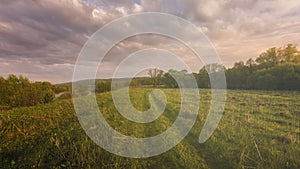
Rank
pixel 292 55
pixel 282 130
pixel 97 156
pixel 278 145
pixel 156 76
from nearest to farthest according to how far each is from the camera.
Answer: pixel 97 156 < pixel 278 145 < pixel 282 130 < pixel 292 55 < pixel 156 76

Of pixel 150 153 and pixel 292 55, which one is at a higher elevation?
pixel 292 55

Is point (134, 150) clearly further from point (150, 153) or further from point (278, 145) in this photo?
point (278, 145)

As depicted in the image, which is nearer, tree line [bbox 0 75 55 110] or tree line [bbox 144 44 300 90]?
tree line [bbox 0 75 55 110]

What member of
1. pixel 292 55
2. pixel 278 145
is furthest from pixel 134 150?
pixel 292 55

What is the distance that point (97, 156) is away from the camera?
215 inches

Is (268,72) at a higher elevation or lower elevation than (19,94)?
higher

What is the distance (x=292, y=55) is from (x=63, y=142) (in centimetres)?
7546

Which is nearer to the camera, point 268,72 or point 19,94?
point 19,94

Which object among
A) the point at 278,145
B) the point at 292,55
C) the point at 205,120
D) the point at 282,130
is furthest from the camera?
the point at 292,55

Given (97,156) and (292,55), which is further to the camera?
(292,55)

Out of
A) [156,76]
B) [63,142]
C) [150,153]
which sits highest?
[156,76]

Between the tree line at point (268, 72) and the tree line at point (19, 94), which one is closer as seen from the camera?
the tree line at point (19, 94)

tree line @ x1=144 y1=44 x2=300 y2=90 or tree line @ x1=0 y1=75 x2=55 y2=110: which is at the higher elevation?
tree line @ x1=144 y1=44 x2=300 y2=90

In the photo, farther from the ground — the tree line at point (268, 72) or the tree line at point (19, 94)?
the tree line at point (268, 72)
